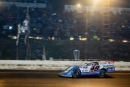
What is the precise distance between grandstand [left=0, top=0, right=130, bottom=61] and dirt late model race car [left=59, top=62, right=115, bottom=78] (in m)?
17.3

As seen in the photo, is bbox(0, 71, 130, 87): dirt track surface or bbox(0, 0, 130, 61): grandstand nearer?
bbox(0, 71, 130, 87): dirt track surface

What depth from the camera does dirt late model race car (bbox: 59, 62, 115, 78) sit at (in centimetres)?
1587

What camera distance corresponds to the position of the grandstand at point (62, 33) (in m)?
38.9

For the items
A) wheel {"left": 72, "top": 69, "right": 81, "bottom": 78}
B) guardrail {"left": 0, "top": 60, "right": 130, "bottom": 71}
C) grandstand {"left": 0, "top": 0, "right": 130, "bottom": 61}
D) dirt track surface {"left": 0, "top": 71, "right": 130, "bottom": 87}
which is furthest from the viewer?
grandstand {"left": 0, "top": 0, "right": 130, "bottom": 61}

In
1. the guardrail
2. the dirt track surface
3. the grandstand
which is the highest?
the grandstand

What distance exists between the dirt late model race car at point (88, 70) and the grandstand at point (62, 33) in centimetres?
1732

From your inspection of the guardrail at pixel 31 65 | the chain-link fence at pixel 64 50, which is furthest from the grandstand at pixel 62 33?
the guardrail at pixel 31 65

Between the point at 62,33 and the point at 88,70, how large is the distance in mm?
29423

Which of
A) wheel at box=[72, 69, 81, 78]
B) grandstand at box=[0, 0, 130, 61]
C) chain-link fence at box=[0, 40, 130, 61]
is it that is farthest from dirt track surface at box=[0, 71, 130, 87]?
chain-link fence at box=[0, 40, 130, 61]

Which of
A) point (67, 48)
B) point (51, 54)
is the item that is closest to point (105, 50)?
point (67, 48)

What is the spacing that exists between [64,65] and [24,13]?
27050 millimetres

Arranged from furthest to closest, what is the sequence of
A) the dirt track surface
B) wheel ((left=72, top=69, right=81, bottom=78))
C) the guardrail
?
the guardrail → wheel ((left=72, top=69, right=81, bottom=78)) → the dirt track surface

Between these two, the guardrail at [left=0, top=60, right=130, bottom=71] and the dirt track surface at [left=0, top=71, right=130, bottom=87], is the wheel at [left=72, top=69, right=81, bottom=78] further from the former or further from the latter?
the guardrail at [left=0, top=60, right=130, bottom=71]

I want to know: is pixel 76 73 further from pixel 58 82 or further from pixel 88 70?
pixel 58 82
